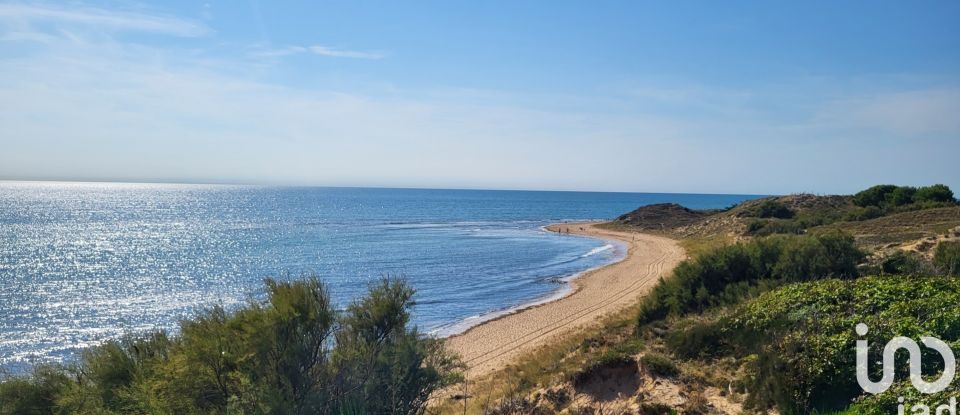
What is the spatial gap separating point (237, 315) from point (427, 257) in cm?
4003

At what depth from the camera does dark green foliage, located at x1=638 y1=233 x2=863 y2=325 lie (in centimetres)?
1502

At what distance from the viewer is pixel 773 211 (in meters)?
54.7

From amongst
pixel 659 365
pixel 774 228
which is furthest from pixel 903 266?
pixel 774 228

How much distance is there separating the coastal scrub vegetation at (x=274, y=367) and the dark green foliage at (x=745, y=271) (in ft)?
27.7

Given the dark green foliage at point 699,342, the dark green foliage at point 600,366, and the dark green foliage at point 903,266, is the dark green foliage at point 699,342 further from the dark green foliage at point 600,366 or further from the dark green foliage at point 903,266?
the dark green foliage at point 903,266

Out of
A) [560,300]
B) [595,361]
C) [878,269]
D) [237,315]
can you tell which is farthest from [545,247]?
[237,315]

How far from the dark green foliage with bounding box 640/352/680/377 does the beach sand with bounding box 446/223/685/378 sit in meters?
7.27

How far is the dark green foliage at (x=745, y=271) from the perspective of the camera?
1502 centimetres

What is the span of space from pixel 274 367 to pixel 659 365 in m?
6.52

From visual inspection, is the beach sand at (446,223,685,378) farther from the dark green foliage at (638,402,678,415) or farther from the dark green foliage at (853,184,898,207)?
the dark green foliage at (853,184,898,207)

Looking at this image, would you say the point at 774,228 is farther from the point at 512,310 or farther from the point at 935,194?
the point at 512,310

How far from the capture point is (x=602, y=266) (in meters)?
43.7

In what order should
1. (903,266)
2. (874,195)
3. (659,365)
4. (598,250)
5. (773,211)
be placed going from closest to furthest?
(659,365)
(903,266)
(874,195)
(773,211)
(598,250)
